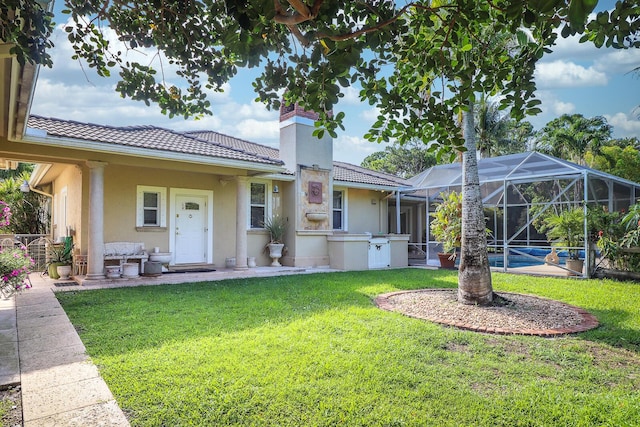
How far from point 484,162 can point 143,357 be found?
14.8 meters

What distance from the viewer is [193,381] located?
3.50 m

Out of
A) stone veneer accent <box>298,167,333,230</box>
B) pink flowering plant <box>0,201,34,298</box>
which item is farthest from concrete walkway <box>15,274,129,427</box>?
stone veneer accent <box>298,167,333,230</box>

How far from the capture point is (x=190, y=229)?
39.8 feet

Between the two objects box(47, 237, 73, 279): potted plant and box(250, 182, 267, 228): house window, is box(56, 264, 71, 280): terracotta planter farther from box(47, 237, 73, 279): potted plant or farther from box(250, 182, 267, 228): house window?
box(250, 182, 267, 228): house window

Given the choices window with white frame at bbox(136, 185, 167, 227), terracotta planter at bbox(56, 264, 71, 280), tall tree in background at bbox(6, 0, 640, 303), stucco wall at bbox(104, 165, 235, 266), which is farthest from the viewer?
window with white frame at bbox(136, 185, 167, 227)

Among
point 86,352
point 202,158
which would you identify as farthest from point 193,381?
point 202,158

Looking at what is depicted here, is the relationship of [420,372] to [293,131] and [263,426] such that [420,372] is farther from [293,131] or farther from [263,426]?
[293,131]

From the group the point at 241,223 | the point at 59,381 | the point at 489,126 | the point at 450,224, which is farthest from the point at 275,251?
the point at 489,126

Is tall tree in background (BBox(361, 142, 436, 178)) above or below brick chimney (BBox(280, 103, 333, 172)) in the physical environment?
above

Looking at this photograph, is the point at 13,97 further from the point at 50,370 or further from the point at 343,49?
the point at 343,49

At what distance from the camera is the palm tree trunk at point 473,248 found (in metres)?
6.92

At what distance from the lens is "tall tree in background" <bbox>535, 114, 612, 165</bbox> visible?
976 inches

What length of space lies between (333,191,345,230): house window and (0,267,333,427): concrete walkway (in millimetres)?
10273

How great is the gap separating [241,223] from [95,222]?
12.9 feet
